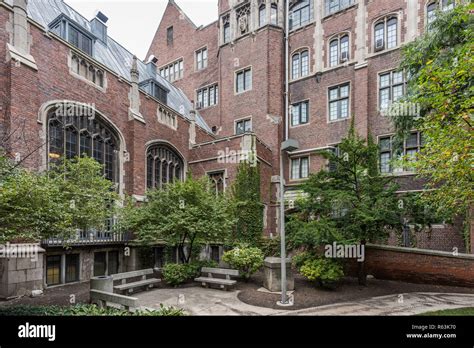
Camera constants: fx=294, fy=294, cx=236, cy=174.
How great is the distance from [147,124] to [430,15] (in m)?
17.5

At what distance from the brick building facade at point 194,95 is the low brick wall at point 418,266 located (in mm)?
5073

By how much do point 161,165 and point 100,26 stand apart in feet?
32.6

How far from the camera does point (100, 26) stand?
19000 mm

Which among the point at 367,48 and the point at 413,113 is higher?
the point at 367,48

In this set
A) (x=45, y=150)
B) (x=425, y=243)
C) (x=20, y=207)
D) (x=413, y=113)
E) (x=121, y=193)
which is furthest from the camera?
(x=425, y=243)

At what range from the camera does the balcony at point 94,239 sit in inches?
436

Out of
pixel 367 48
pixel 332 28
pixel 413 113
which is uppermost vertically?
pixel 332 28

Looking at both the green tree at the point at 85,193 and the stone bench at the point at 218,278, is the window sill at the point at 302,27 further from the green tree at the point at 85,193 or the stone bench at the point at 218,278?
the stone bench at the point at 218,278

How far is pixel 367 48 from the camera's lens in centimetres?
1908

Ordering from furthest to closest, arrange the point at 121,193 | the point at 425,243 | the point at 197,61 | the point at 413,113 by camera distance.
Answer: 1. the point at 197,61
2. the point at 425,243
3. the point at 121,193
4. the point at 413,113

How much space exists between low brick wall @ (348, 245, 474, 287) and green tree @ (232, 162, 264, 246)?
520 centimetres
